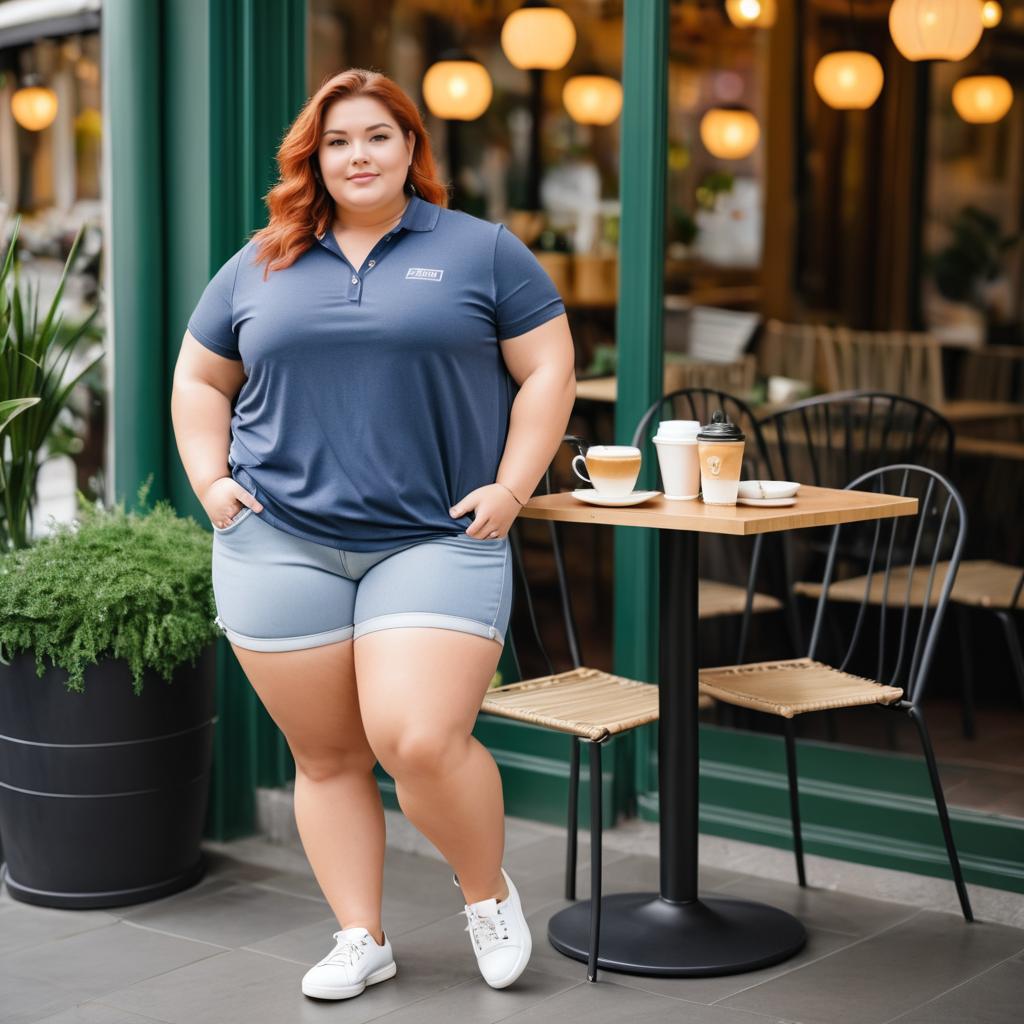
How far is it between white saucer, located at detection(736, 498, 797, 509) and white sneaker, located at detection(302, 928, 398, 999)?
108 cm

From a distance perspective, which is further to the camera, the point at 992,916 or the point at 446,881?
the point at 446,881

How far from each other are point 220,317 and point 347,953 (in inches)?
47.2

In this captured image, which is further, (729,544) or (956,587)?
(729,544)

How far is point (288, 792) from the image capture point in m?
3.98

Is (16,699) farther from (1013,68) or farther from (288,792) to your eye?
(1013,68)

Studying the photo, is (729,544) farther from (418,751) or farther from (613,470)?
(418,751)

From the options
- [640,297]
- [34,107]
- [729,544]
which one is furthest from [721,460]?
[34,107]

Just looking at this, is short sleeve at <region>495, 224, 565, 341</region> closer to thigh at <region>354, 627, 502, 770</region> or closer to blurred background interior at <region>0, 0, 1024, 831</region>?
thigh at <region>354, 627, 502, 770</region>

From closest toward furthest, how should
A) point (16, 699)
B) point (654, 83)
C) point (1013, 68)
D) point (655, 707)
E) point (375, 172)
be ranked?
1. point (375, 172)
2. point (655, 707)
3. point (16, 699)
4. point (654, 83)
5. point (1013, 68)

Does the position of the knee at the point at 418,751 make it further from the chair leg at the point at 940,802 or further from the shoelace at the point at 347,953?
the chair leg at the point at 940,802

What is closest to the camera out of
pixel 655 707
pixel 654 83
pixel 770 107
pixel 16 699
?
pixel 655 707

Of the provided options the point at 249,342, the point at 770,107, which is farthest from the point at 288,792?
the point at 770,107

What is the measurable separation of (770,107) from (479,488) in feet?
23.6

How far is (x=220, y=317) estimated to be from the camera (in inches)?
112
